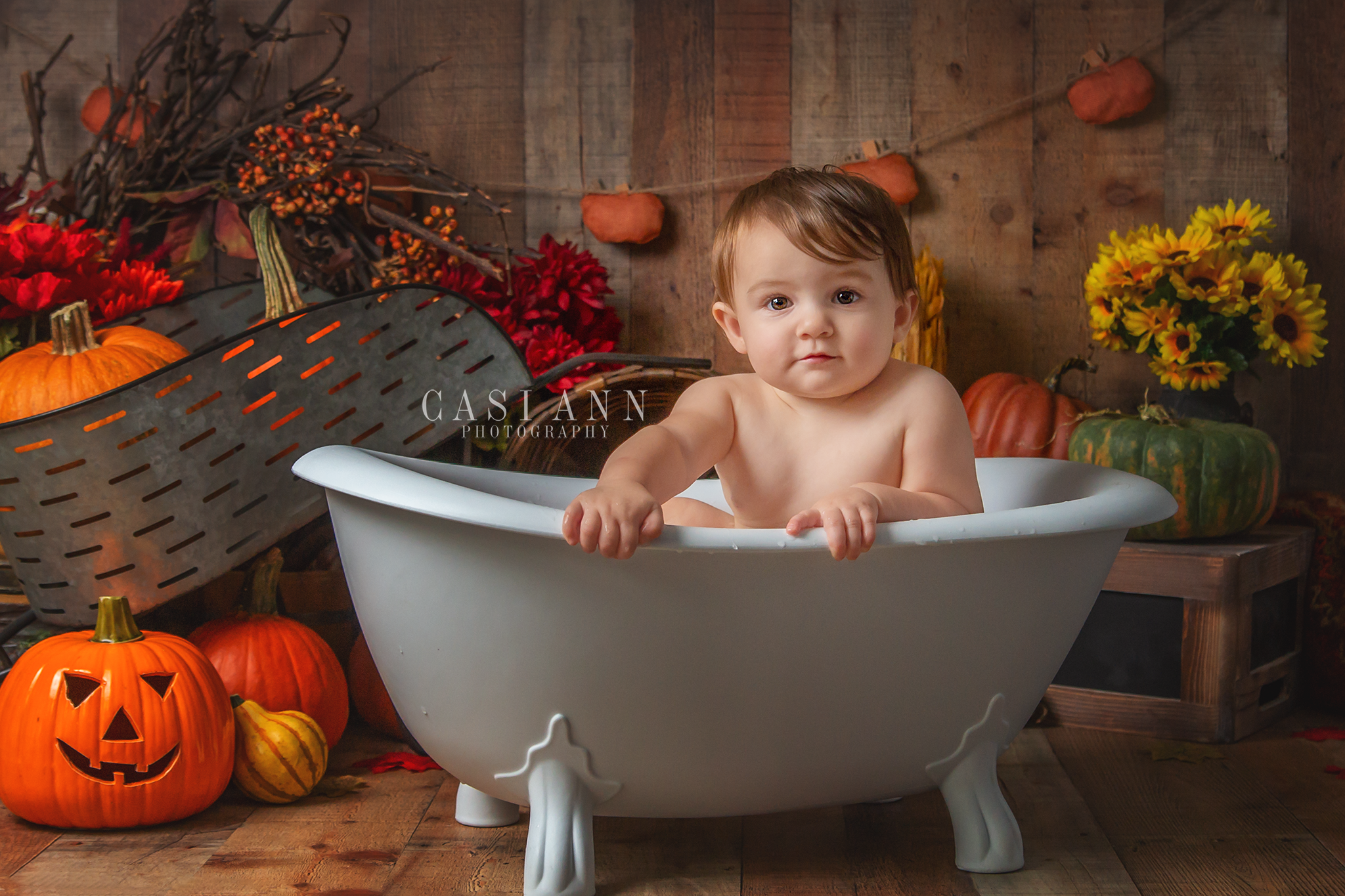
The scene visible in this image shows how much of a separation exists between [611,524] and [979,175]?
1.38m

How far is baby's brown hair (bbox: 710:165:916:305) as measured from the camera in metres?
0.96

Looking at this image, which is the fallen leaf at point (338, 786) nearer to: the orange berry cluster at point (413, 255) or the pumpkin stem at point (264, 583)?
the pumpkin stem at point (264, 583)

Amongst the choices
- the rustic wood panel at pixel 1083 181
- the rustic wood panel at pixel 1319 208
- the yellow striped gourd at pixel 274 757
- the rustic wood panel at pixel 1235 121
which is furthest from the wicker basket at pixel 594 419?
the rustic wood panel at pixel 1319 208

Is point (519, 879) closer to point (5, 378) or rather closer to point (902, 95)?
point (5, 378)

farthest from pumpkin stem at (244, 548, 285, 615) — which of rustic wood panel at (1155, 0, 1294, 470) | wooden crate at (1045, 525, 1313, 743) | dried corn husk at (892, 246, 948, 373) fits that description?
rustic wood panel at (1155, 0, 1294, 470)

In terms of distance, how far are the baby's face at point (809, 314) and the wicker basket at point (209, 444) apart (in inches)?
21.0

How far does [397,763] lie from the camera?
4.27ft

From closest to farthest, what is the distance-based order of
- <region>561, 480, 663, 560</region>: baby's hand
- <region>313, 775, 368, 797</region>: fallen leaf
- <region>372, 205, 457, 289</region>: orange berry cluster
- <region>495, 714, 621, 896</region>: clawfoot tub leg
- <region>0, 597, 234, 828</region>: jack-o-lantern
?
1. <region>561, 480, 663, 560</region>: baby's hand
2. <region>495, 714, 621, 896</region>: clawfoot tub leg
3. <region>0, 597, 234, 828</region>: jack-o-lantern
4. <region>313, 775, 368, 797</region>: fallen leaf
5. <region>372, 205, 457, 289</region>: orange berry cluster

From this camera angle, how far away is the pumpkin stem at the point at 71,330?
4.24 ft

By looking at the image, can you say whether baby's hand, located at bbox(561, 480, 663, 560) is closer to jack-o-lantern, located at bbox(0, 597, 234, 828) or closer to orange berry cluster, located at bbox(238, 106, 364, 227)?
jack-o-lantern, located at bbox(0, 597, 234, 828)

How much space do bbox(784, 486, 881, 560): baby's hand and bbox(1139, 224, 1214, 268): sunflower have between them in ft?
3.25

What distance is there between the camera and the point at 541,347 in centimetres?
165

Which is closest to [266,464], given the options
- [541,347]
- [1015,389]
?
[541,347]

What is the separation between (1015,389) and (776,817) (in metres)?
0.84
